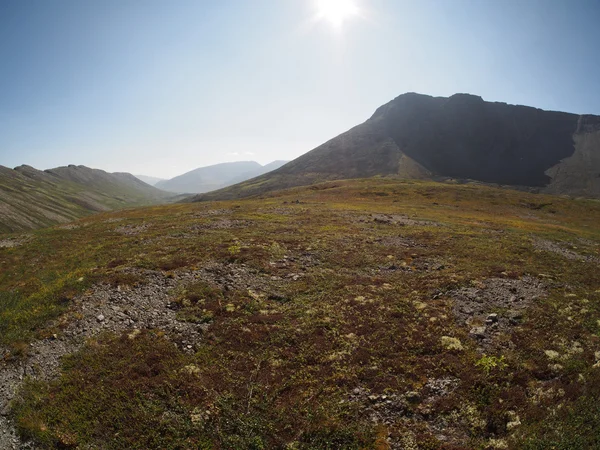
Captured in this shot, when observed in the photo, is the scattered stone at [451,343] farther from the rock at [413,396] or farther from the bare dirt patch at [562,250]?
the bare dirt patch at [562,250]

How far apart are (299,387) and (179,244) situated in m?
23.7

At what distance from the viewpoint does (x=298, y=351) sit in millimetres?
14523

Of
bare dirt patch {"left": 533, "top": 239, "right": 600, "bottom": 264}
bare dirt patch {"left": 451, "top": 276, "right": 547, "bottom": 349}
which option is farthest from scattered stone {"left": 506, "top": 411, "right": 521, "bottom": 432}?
bare dirt patch {"left": 533, "top": 239, "right": 600, "bottom": 264}

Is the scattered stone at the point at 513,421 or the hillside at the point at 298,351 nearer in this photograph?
the scattered stone at the point at 513,421

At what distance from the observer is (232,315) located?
57.5 feet

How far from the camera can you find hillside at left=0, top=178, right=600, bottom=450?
33.6 feet

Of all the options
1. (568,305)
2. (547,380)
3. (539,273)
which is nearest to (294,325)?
(547,380)

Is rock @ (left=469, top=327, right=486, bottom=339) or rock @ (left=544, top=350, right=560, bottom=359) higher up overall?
rock @ (left=469, top=327, right=486, bottom=339)

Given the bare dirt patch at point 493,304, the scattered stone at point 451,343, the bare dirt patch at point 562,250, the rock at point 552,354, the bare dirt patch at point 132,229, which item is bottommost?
the bare dirt patch at point 562,250

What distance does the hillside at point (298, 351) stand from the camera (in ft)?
33.6

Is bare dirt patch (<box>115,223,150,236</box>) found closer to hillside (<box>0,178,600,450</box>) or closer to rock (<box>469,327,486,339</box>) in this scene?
hillside (<box>0,178,600,450</box>)

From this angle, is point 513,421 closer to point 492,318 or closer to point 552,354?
point 552,354

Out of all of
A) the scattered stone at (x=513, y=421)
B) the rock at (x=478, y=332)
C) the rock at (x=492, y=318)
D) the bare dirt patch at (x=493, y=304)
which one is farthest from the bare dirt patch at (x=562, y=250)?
the scattered stone at (x=513, y=421)

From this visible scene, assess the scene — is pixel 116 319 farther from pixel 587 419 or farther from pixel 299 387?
pixel 587 419
